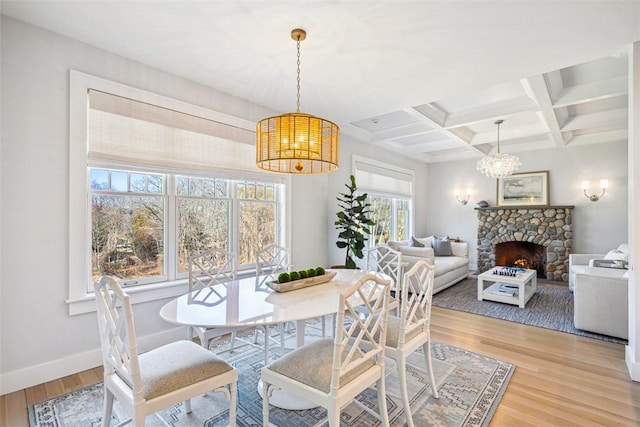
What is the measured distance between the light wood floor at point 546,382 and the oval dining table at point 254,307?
1.20 meters

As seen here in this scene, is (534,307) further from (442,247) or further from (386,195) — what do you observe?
(386,195)

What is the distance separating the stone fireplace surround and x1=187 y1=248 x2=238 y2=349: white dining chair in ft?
18.4

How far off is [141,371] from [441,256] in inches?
230

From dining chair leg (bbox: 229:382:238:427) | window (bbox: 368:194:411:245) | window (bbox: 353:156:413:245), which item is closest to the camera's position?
dining chair leg (bbox: 229:382:238:427)

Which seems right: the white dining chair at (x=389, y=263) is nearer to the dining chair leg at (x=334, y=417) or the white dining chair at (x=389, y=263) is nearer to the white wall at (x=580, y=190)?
the dining chair leg at (x=334, y=417)

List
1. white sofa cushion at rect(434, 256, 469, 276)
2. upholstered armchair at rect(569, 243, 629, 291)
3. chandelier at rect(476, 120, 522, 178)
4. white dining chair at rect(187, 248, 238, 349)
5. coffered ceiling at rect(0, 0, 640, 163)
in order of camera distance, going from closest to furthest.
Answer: coffered ceiling at rect(0, 0, 640, 163) < white dining chair at rect(187, 248, 238, 349) < upholstered armchair at rect(569, 243, 629, 291) < chandelier at rect(476, 120, 522, 178) < white sofa cushion at rect(434, 256, 469, 276)

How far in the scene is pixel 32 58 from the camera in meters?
2.18

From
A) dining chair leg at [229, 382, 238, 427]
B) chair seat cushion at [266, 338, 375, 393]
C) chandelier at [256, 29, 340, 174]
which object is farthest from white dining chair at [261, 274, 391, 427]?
chandelier at [256, 29, 340, 174]

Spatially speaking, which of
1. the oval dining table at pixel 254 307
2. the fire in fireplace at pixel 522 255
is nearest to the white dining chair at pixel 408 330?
the oval dining table at pixel 254 307

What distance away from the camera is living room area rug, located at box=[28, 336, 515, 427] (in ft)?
6.08

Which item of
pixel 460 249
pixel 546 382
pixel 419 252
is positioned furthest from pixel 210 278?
pixel 460 249

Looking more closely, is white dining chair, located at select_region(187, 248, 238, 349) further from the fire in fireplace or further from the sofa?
the fire in fireplace

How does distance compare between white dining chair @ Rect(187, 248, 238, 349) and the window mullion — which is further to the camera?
the window mullion

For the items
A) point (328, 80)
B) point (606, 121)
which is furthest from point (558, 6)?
point (606, 121)
